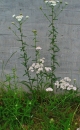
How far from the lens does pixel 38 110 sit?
11.6 feet

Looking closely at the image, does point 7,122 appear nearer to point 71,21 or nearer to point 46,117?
point 46,117

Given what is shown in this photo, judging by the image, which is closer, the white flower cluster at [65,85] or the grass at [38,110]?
the grass at [38,110]

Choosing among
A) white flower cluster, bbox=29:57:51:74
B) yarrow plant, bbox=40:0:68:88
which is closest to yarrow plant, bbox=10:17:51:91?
white flower cluster, bbox=29:57:51:74

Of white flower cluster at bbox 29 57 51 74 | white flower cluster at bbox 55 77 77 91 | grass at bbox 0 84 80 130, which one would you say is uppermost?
white flower cluster at bbox 29 57 51 74

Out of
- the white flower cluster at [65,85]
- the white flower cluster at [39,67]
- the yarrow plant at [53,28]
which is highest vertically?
the yarrow plant at [53,28]

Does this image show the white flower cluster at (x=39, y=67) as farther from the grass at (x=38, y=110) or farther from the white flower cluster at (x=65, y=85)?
the grass at (x=38, y=110)

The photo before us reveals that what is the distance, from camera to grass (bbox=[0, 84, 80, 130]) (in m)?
3.28

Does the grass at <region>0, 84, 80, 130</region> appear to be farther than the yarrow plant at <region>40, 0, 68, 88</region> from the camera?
No

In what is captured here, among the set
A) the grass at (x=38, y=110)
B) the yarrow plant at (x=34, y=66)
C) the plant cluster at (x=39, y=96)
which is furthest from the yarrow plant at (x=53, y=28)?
the grass at (x=38, y=110)

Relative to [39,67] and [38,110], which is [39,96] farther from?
[39,67]

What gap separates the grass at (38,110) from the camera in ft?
10.7

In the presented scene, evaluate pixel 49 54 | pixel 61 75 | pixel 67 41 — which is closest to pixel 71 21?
pixel 67 41

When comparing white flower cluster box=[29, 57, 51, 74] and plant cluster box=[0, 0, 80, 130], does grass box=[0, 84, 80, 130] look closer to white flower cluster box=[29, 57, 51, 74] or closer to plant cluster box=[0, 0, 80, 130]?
plant cluster box=[0, 0, 80, 130]

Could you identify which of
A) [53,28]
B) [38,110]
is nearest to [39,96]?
[38,110]
